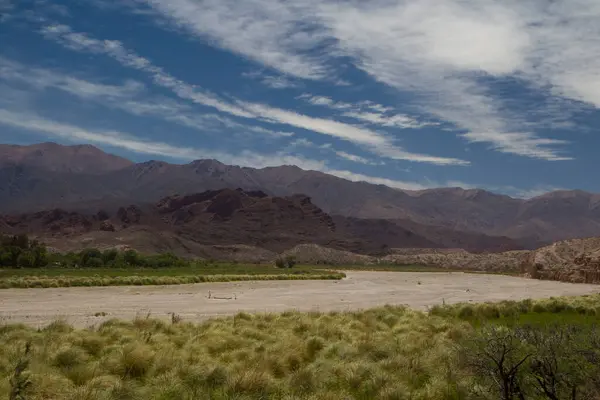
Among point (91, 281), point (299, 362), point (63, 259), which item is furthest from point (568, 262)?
point (63, 259)

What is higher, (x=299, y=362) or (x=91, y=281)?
(x=299, y=362)

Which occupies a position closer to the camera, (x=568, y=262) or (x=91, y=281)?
(x=91, y=281)

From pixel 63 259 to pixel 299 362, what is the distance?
91112 millimetres

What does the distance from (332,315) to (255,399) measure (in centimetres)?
1352

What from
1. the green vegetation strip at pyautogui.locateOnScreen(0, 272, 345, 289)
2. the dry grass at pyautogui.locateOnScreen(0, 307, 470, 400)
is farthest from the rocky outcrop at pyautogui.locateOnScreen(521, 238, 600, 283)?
the dry grass at pyautogui.locateOnScreen(0, 307, 470, 400)

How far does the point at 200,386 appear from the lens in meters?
11.0

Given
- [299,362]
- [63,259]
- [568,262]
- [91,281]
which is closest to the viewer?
[299,362]

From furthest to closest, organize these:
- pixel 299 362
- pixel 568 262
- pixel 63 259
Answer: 1. pixel 63 259
2. pixel 568 262
3. pixel 299 362

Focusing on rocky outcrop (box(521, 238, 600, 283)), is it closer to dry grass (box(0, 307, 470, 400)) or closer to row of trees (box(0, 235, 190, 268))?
row of trees (box(0, 235, 190, 268))

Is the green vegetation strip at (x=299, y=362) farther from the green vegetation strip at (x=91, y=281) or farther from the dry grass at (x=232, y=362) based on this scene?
the green vegetation strip at (x=91, y=281)

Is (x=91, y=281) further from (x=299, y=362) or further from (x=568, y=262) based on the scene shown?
(x=568, y=262)

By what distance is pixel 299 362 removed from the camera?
44.8ft

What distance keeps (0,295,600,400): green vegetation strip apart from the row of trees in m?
71.4

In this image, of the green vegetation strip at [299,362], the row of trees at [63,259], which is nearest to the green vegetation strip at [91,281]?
the row of trees at [63,259]
